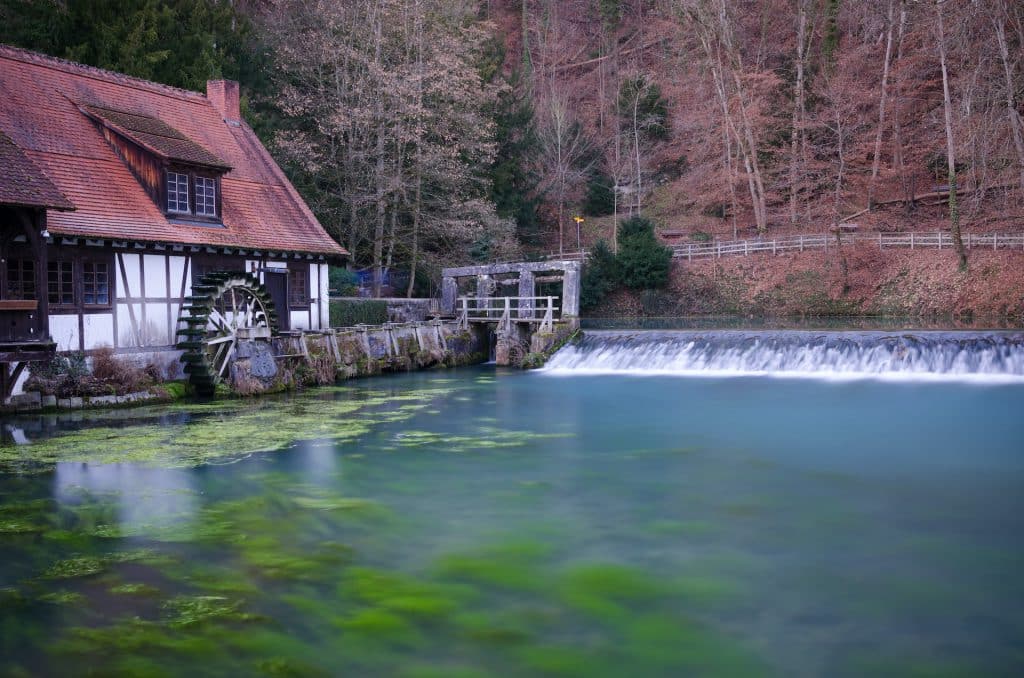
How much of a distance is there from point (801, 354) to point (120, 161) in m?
16.7

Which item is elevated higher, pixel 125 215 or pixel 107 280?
pixel 125 215

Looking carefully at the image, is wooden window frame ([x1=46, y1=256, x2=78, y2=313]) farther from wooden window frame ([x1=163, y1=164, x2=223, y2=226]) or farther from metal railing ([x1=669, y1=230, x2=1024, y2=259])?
metal railing ([x1=669, y1=230, x2=1024, y2=259])

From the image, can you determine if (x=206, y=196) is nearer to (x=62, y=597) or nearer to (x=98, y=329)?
(x=98, y=329)

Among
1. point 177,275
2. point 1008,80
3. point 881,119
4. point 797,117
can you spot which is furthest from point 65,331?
point 881,119

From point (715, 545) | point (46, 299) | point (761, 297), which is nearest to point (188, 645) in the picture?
point (715, 545)

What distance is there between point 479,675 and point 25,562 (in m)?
4.60

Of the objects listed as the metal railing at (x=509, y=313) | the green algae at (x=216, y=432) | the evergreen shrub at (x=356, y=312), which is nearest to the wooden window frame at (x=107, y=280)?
the green algae at (x=216, y=432)

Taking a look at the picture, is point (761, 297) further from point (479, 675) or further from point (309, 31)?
point (479, 675)

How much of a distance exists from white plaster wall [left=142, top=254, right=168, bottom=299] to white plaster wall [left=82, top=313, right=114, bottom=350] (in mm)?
1123

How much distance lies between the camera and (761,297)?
37000mm

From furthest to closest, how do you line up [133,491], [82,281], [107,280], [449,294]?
[449,294]
[107,280]
[82,281]
[133,491]

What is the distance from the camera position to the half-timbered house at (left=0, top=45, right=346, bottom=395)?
1669 centimetres

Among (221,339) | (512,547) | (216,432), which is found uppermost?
(221,339)

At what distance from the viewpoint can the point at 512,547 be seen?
8633 millimetres
